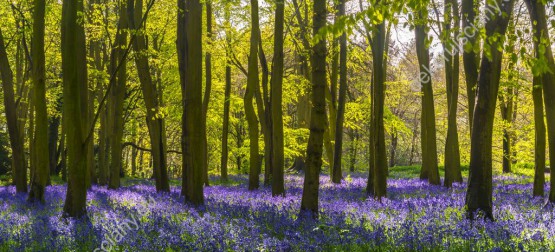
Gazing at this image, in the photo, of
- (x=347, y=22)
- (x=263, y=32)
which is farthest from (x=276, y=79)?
(x=263, y=32)

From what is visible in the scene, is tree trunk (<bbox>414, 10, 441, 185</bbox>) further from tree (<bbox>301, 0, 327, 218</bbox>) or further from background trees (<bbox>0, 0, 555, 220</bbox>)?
tree (<bbox>301, 0, 327, 218</bbox>)

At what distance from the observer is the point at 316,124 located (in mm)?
8109

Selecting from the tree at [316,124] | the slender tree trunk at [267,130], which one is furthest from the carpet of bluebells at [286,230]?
the slender tree trunk at [267,130]

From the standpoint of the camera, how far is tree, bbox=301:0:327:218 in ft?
26.6

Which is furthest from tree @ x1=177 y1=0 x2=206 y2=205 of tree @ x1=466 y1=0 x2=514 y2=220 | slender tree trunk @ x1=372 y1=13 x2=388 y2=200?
tree @ x1=466 y1=0 x2=514 y2=220

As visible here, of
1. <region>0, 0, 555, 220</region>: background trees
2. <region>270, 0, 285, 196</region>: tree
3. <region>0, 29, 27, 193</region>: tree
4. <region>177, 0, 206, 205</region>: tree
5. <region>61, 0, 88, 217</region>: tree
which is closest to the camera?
<region>0, 0, 555, 220</region>: background trees

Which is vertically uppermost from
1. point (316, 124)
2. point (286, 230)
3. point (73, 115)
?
point (73, 115)

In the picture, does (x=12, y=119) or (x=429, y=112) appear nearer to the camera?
(x=12, y=119)

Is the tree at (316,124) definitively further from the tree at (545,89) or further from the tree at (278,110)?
the tree at (278,110)

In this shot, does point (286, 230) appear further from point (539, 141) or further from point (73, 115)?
point (539, 141)

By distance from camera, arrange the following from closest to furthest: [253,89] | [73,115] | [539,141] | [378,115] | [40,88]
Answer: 1. [73,115]
2. [40,88]
3. [539,141]
4. [378,115]
5. [253,89]

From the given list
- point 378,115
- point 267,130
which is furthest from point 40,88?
point 267,130

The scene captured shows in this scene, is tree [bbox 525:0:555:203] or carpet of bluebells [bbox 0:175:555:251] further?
tree [bbox 525:0:555:203]

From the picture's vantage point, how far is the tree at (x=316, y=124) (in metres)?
8.12
